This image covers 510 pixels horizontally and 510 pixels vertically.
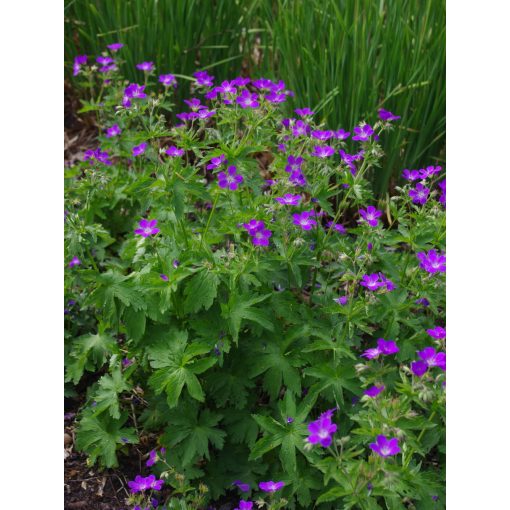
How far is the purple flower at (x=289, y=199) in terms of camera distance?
6.94 ft

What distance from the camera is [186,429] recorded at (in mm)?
2150

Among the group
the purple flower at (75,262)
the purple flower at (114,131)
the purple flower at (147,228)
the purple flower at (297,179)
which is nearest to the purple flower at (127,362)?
the purple flower at (75,262)

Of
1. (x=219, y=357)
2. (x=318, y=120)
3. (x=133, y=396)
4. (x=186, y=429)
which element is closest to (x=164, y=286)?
(x=219, y=357)

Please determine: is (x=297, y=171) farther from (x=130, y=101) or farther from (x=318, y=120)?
(x=318, y=120)

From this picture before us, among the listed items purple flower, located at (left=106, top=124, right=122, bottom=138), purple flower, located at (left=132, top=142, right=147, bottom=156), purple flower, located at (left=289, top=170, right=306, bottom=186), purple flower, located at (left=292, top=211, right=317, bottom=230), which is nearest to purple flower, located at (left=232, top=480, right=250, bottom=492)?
purple flower, located at (left=292, top=211, right=317, bottom=230)

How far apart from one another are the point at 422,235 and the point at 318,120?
1129 millimetres

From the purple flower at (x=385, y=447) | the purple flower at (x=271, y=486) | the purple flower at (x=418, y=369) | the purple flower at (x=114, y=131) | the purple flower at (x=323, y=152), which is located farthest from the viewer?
the purple flower at (x=114, y=131)

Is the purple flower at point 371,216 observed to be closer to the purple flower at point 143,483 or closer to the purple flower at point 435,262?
the purple flower at point 435,262

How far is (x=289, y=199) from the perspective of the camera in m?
2.13

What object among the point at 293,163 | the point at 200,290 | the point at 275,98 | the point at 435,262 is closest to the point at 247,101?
the point at 275,98

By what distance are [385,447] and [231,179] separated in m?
0.91

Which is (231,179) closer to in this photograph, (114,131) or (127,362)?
(127,362)

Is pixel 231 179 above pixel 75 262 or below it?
above

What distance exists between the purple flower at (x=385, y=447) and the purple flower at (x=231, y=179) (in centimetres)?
86
